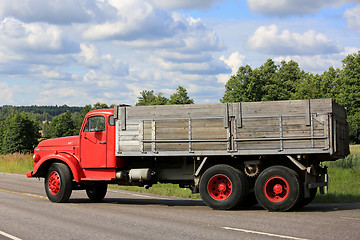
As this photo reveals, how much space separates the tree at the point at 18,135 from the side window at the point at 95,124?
307 ft

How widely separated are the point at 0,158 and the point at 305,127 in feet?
108

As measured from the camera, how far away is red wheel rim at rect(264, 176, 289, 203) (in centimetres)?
1248

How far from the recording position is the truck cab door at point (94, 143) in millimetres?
14656

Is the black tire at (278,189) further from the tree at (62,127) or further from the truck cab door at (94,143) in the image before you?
the tree at (62,127)

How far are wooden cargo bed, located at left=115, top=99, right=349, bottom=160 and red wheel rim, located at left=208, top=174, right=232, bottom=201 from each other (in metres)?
0.67

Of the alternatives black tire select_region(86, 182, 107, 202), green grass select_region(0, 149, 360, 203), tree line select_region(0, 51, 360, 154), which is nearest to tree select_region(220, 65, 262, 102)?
tree line select_region(0, 51, 360, 154)

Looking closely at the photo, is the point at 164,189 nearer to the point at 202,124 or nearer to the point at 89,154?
the point at 89,154

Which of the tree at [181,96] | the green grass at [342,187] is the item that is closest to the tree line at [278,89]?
the tree at [181,96]

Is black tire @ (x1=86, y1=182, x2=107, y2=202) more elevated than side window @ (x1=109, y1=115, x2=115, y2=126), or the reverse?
side window @ (x1=109, y1=115, x2=115, y2=126)

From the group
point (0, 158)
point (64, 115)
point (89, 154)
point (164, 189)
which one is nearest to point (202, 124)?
point (89, 154)

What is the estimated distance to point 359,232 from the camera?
360 inches

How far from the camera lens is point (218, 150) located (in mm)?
13172

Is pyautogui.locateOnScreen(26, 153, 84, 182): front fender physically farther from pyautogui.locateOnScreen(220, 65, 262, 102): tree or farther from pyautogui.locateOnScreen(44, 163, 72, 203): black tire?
pyautogui.locateOnScreen(220, 65, 262, 102): tree

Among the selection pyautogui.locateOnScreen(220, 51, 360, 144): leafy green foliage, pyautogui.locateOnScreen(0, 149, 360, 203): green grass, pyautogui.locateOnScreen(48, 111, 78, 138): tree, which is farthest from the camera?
pyautogui.locateOnScreen(48, 111, 78, 138): tree
